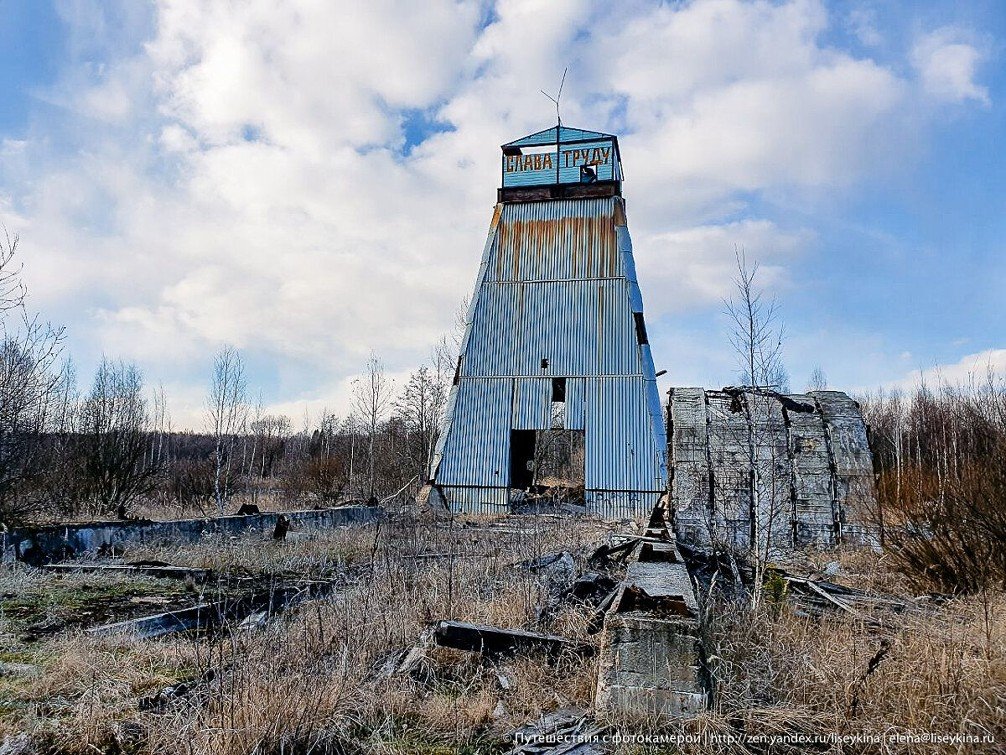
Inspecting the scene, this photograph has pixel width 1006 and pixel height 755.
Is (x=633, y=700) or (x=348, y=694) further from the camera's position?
(x=348, y=694)

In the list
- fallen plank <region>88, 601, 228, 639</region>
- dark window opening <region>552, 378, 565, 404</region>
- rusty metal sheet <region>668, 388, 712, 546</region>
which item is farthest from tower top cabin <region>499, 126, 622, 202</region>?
fallen plank <region>88, 601, 228, 639</region>

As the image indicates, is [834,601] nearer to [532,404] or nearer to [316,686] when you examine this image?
[316,686]

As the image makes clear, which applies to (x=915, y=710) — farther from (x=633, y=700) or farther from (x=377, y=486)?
(x=377, y=486)

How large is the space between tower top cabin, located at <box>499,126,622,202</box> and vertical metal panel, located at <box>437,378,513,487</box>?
584cm

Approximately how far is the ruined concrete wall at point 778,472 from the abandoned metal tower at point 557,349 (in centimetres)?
539

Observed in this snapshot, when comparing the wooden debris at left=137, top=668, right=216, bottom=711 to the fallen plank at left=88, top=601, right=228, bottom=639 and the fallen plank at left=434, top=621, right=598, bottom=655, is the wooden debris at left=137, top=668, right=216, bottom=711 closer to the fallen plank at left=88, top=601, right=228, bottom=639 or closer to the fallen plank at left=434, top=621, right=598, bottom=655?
the fallen plank at left=88, top=601, right=228, bottom=639

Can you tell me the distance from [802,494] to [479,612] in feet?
20.9

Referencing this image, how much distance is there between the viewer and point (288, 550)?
1067 centimetres

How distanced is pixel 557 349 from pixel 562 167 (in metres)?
5.58

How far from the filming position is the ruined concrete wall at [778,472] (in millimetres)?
9109

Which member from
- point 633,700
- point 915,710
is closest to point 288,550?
point 633,700

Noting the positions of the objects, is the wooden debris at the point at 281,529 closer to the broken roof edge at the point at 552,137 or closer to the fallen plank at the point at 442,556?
A: the fallen plank at the point at 442,556

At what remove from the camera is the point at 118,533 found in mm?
10039

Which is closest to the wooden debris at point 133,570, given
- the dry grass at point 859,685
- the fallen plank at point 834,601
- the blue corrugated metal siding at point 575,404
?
the dry grass at point 859,685
